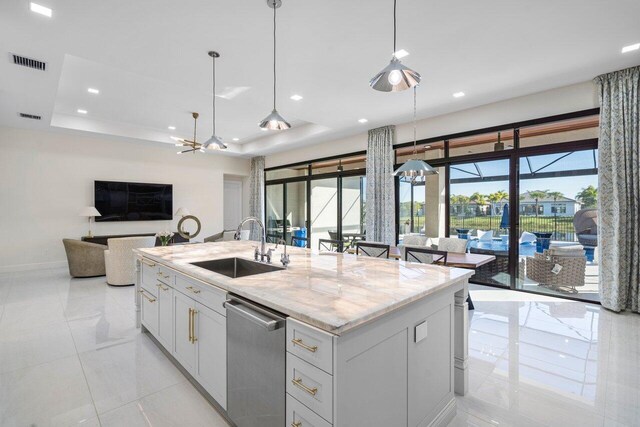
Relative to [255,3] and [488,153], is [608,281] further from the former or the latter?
[255,3]

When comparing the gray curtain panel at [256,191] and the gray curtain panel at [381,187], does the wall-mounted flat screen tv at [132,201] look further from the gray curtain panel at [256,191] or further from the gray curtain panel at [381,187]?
the gray curtain panel at [381,187]

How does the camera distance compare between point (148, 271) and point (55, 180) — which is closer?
point (148, 271)

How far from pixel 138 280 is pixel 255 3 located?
306 cm

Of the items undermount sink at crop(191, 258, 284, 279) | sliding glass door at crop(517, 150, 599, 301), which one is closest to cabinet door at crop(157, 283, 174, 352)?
undermount sink at crop(191, 258, 284, 279)

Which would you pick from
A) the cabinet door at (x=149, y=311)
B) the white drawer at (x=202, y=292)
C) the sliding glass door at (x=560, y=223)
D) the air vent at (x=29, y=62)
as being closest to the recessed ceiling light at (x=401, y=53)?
the sliding glass door at (x=560, y=223)

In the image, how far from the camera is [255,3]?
8.37 ft

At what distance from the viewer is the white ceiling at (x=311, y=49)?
104 inches

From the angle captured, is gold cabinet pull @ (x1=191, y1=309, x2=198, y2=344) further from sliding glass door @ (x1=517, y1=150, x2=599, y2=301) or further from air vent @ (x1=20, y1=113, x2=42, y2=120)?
air vent @ (x1=20, y1=113, x2=42, y2=120)

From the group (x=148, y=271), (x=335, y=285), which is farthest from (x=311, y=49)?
(x=148, y=271)

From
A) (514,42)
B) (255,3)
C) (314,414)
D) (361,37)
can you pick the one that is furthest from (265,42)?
(314,414)

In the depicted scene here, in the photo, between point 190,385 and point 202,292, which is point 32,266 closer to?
point 190,385

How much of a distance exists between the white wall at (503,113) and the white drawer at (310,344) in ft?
16.8

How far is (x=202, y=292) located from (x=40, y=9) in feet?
9.70

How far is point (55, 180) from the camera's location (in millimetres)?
6566
